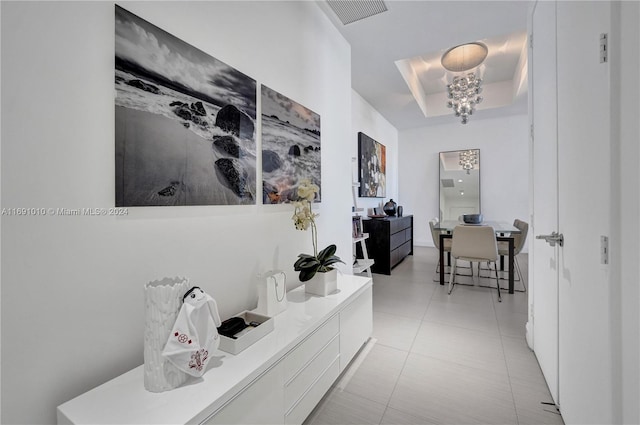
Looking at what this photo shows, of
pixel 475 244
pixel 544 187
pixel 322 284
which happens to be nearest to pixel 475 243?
pixel 475 244

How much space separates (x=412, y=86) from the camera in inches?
183

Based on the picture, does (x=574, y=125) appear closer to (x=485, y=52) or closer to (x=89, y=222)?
(x=89, y=222)

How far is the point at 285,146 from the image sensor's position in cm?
201

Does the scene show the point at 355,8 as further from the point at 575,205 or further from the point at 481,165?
the point at 481,165

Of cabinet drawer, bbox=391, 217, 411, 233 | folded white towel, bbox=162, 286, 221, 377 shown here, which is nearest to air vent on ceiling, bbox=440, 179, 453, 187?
cabinet drawer, bbox=391, 217, 411, 233

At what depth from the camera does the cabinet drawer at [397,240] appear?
15.2 ft

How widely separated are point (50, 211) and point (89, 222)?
11 cm

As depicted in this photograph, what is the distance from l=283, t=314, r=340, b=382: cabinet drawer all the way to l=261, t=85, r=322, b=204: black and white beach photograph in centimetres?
88

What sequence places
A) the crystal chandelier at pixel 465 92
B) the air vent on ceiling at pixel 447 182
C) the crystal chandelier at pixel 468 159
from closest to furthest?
the crystal chandelier at pixel 465 92 < the crystal chandelier at pixel 468 159 < the air vent on ceiling at pixel 447 182

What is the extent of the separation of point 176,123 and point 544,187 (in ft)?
7.34

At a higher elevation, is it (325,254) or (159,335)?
(325,254)

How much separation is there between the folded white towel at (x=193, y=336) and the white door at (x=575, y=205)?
1.42 metres

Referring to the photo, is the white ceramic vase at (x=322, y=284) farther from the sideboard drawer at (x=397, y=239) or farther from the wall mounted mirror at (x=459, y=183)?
the wall mounted mirror at (x=459, y=183)

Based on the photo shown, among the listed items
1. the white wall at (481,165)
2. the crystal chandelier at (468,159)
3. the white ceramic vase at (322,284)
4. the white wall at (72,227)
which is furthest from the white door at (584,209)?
the crystal chandelier at (468,159)
